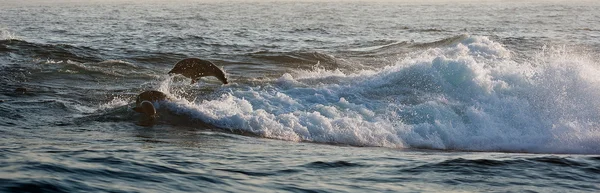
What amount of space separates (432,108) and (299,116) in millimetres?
2373

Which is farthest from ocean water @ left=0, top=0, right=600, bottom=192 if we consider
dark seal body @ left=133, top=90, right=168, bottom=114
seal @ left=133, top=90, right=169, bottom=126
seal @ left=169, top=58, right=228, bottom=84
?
seal @ left=169, top=58, right=228, bottom=84

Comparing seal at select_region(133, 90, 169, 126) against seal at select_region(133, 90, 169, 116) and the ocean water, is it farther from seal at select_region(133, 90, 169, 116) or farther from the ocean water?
the ocean water

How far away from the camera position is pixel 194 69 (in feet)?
46.1

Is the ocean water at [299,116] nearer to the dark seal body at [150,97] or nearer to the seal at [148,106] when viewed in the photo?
the seal at [148,106]

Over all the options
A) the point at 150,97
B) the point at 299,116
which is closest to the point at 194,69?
the point at 150,97

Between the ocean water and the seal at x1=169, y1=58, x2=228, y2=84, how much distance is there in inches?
17.5

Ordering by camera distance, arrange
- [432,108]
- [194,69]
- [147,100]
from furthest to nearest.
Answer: [194,69] → [432,108] → [147,100]

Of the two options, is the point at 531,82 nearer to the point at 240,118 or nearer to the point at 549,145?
the point at 549,145

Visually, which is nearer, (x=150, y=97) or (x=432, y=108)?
(x=150, y=97)

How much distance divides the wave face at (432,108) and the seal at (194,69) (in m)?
0.49

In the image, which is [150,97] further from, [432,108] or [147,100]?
[432,108]

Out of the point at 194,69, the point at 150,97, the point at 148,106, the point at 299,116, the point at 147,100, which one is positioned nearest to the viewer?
the point at 148,106

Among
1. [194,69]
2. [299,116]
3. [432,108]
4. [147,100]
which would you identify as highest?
[194,69]

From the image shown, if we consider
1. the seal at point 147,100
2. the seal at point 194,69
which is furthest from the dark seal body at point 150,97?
the seal at point 194,69
